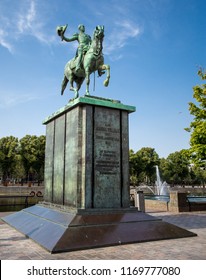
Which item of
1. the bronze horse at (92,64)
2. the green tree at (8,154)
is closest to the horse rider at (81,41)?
the bronze horse at (92,64)

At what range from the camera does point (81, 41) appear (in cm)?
1064

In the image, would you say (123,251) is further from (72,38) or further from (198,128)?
(198,128)

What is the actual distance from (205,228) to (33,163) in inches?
2017

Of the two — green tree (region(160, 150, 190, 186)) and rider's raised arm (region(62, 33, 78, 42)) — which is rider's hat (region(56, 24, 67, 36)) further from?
green tree (region(160, 150, 190, 186))

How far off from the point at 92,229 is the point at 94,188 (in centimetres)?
141

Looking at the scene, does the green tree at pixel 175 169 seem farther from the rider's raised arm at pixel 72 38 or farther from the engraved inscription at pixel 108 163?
the engraved inscription at pixel 108 163

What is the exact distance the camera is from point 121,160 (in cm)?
904

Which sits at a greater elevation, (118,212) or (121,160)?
(121,160)

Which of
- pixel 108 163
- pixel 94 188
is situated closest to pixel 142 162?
pixel 108 163

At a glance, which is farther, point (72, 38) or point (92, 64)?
point (72, 38)

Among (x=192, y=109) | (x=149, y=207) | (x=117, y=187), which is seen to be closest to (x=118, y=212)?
(x=117, y=187)

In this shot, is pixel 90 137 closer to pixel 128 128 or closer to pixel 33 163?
pixel 128 128

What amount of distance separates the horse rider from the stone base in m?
5.57

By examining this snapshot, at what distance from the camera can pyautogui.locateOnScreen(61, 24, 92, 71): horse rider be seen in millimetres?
10352
